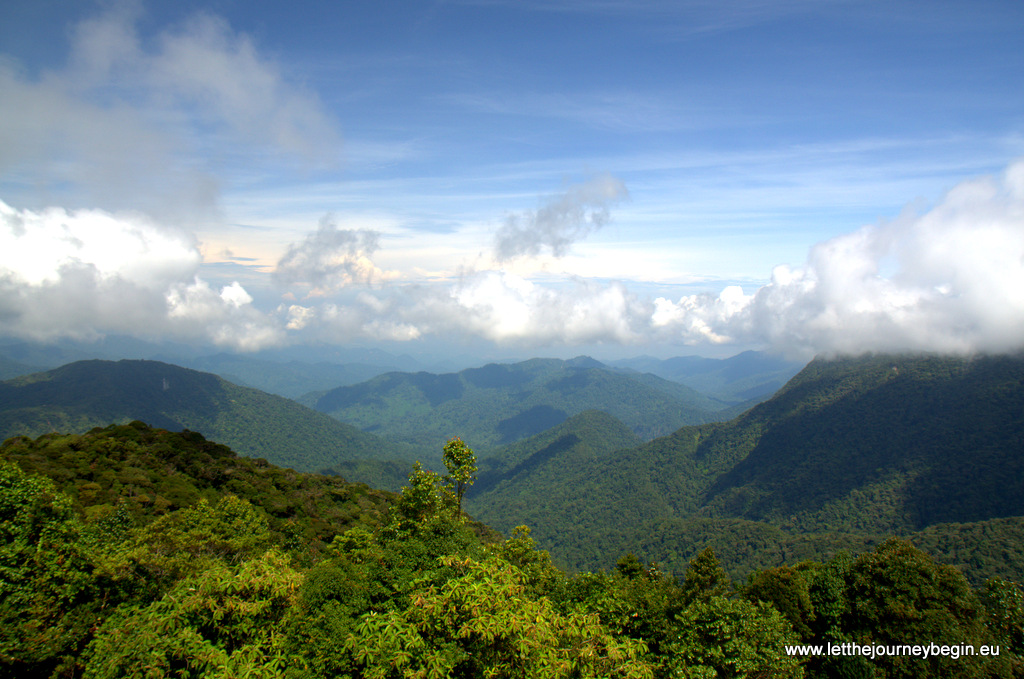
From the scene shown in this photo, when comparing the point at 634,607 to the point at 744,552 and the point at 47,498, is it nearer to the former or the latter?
the point at 47,498

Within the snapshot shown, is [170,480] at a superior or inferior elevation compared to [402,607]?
inferior

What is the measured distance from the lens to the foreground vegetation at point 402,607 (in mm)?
11945

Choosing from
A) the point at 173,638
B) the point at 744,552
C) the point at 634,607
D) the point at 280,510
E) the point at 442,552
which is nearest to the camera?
the point at 173,638

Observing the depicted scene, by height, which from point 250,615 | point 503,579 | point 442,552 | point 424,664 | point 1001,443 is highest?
point 503,579

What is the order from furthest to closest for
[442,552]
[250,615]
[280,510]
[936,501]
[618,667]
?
[936,501], [280,510], [442,552], [250,615], [618,667]

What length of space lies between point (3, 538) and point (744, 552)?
18530 centimetres

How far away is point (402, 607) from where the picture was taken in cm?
2056

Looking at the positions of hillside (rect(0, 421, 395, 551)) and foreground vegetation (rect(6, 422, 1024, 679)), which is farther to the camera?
hillside (rect(0, 421, 395, 551))

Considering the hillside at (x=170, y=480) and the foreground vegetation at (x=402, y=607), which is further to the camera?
the hillside at (x=170, y=480)

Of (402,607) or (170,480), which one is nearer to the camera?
(402,607)

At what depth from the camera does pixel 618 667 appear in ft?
39.3

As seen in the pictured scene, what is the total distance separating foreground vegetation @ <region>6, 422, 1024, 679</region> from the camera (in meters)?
11.9

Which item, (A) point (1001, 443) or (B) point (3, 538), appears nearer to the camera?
(B) point (3, 538)

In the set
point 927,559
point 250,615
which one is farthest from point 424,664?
point 927,559
